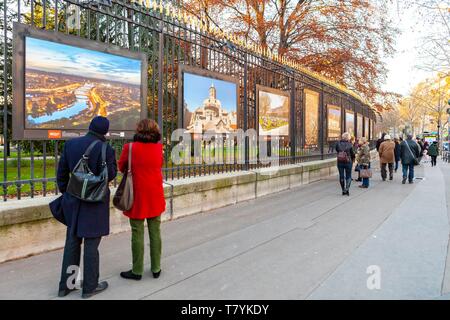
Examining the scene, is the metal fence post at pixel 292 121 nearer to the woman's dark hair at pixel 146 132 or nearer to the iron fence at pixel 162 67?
the iron fence at pixel 162 67

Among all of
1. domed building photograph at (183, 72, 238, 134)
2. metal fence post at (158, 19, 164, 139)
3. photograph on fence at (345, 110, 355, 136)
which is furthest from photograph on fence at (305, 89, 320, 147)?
metal fence post at (158, 19, 164, 139)

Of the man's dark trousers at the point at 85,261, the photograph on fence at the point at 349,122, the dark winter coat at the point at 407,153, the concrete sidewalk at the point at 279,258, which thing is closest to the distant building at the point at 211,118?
the concrete sidewalk at the point at 279,258

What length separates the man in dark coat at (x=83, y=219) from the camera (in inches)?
152

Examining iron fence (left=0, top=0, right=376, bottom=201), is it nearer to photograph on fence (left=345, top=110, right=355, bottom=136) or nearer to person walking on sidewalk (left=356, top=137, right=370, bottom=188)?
person walking on sidewalk (left=356, top=137, right=370, bottom=188)

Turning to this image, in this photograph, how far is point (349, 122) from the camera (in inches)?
789

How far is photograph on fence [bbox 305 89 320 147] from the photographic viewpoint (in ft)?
45.2

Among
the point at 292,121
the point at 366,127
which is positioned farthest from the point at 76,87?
the point at 366,127

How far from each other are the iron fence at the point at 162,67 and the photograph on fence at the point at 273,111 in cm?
21

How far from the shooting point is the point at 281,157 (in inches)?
469

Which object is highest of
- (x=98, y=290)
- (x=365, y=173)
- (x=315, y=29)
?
(x=315, y=29)

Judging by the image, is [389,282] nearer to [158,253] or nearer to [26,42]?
[158,253]

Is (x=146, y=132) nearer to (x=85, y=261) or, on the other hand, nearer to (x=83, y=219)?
(x=83, y=219)

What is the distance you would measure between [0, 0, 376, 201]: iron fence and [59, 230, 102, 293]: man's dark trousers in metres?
1.37

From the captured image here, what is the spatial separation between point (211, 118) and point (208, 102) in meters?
0.35
